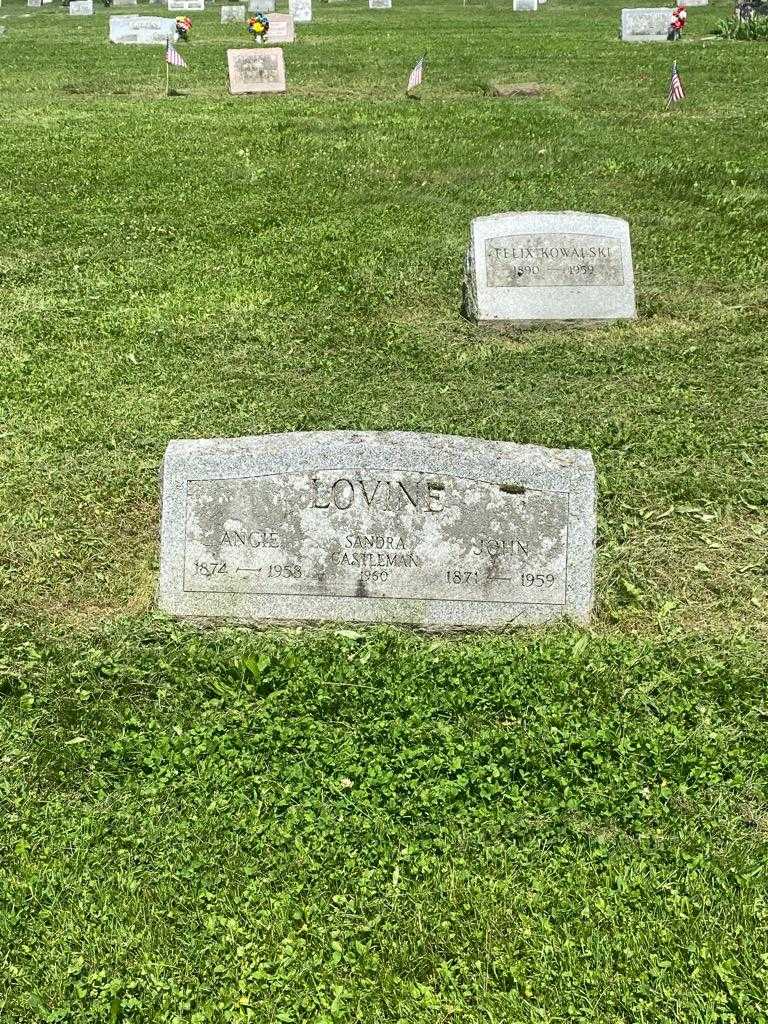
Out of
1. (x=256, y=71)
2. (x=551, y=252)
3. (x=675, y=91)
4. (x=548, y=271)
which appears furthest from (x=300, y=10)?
(x=548, y=271)

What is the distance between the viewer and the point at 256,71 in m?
18.8

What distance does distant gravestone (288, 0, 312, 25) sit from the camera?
3083 centimetres

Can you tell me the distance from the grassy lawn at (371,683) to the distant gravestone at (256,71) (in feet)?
29.6

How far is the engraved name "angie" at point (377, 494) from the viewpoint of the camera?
4566mm

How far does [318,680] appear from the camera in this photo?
4379mm

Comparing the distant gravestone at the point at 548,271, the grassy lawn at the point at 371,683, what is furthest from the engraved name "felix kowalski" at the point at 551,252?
the grassy lawn at the point at 371,683

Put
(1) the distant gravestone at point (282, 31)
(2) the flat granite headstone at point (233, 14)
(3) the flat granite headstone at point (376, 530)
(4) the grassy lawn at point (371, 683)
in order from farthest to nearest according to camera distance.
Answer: (2) the flat granite headstone at point (233, 14) → (1) the distant gravestone at point (282, 31) → (3) the flat granite headstone at point (376, 530) → (4) the grassy lawn at point (371, 683)

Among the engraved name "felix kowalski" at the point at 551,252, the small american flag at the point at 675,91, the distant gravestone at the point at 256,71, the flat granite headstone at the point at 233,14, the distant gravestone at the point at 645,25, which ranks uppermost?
the flat granite headstone at the point at 233,14

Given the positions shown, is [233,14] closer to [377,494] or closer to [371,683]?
[377,494]

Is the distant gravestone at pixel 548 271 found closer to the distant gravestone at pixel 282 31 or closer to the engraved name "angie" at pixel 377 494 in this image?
the engraved name "angie" at pixel 377 494

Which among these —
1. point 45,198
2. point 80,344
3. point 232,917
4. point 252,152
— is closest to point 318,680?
point 232,917

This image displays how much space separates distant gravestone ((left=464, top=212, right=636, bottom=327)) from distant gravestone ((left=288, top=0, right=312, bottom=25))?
2683 cm

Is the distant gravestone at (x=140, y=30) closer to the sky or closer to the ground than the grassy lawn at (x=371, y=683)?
closer to the sky

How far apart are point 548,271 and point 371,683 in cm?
535
